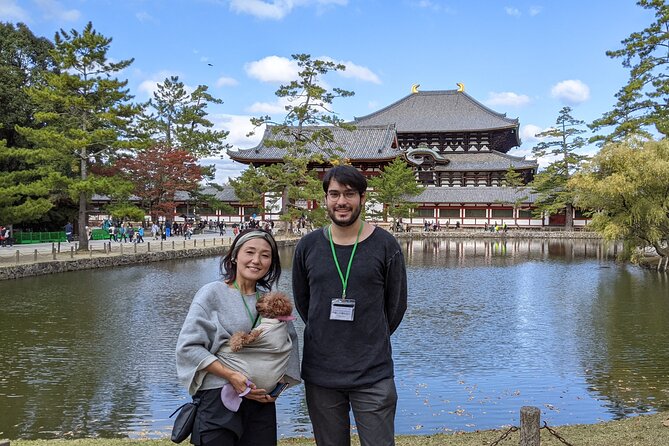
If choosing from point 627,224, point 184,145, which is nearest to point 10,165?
point 184,145

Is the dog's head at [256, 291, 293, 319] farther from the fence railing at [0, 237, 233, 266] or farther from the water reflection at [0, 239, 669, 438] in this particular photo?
the fence railing at [0, 237, 233, 266]

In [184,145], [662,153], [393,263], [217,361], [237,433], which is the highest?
[184,145]

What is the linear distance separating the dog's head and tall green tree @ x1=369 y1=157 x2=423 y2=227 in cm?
3797

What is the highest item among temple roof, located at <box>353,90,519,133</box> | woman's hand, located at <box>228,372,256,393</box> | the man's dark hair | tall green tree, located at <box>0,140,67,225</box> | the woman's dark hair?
temple roof, located at <box>353,90,519,133</box>

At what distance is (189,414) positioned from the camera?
8.77 feet

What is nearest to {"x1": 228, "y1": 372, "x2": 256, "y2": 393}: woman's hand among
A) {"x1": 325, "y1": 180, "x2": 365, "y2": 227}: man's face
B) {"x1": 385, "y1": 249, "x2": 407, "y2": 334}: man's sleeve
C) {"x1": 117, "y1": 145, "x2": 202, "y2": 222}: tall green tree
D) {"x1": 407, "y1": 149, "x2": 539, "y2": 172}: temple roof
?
{"x1": 385, "y1": 249, "x2": 407, "y2": 334}: man's sleeve

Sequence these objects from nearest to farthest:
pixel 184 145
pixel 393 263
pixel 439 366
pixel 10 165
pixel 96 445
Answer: pixel 393 263, pixel 96 445, pixel 439 366, pixel 10 165, pixel 184 145

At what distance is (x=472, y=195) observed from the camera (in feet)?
154

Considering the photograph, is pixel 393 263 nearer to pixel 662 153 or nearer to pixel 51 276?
pixel 51 276

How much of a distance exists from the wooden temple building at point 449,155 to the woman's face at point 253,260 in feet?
121

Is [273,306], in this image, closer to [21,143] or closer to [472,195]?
[21,143]

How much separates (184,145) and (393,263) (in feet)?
137

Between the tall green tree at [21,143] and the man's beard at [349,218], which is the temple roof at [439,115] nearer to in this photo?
the tall green tree at [21,143]

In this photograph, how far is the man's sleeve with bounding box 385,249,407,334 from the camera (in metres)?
2.83
